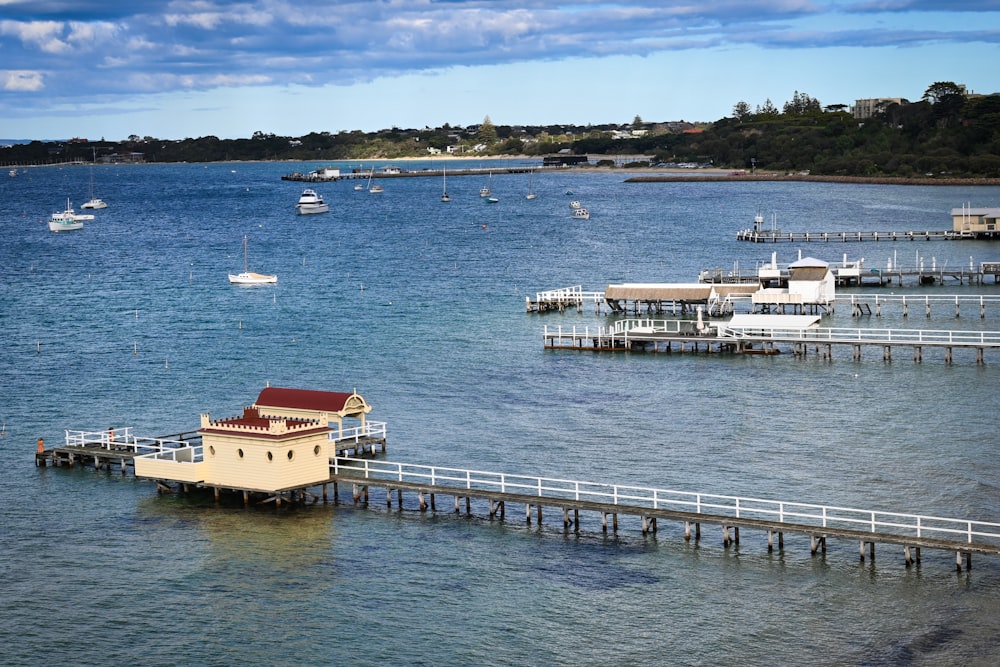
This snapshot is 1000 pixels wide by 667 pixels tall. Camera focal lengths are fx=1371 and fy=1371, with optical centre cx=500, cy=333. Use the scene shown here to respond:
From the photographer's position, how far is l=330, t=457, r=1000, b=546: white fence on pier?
39281mm

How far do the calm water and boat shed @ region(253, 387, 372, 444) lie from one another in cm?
264

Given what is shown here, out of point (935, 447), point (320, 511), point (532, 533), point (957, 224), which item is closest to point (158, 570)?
point (320, 511)

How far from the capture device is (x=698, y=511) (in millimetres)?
41594

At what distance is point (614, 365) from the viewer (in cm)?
7150

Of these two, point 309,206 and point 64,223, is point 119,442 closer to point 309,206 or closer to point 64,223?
point 64,223

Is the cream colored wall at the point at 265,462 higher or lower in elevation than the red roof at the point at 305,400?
lower

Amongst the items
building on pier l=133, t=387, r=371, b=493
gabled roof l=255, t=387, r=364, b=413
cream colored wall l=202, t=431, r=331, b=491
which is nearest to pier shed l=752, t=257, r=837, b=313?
gabled roof l=255, t=387, r=364, b=413

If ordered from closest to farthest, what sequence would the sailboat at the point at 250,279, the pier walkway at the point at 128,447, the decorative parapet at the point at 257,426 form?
the decorative parapet at the point at 257,426 → the pier walkway at the point at 128,447 → the sailboat at the point at 250,279

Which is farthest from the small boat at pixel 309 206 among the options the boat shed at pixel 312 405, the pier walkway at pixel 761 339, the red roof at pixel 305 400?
the boat shed at pixel 312 405

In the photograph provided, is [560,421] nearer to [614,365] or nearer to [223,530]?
[614,365]

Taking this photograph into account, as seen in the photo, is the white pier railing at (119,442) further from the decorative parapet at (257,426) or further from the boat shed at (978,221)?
the boat shed at (978,221)

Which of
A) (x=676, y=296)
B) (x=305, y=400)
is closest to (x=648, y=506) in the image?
(x=305, y=400)

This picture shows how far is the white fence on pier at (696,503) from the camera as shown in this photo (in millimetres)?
39281

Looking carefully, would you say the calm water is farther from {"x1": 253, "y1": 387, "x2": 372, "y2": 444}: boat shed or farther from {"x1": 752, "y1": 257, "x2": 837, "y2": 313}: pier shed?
{"x1": 253, "y1": 387, "x2": 372, "y2": 444}: boat shed
